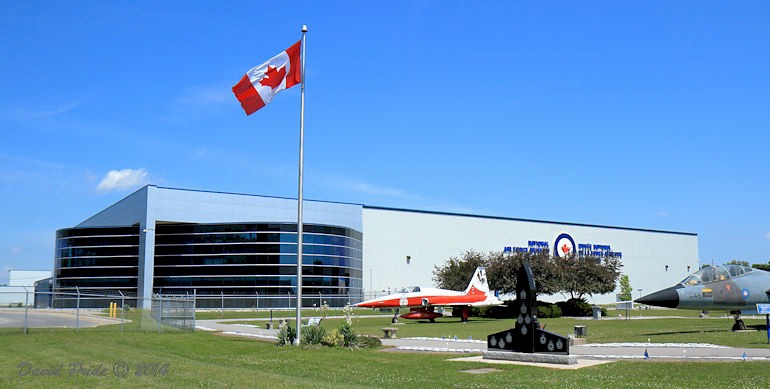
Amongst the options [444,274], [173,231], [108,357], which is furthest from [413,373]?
[173,231]

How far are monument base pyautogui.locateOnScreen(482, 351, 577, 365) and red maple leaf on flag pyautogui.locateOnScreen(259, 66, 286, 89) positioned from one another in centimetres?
1208

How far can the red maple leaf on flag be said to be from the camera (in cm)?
2453

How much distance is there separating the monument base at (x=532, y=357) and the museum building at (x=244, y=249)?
52051mm

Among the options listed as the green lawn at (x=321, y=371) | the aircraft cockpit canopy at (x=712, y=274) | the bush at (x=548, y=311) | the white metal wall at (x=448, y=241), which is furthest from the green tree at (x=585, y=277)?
the green lawn at (x=321, y=371)

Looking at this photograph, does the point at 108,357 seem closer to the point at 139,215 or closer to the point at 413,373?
the point at 413,373

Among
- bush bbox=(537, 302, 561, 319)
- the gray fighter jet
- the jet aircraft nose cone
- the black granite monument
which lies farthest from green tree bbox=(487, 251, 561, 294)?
the black granite monument

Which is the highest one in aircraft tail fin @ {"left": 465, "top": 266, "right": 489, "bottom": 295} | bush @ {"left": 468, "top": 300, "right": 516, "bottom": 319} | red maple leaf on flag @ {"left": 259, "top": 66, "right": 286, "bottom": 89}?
red maple leaf on flag @ {"left": 259, "top": 66, "right": 286, "bottom": 89}

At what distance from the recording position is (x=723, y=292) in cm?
2830

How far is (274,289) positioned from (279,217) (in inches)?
400

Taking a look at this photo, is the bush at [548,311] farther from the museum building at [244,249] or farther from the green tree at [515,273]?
the museum building at [244,249]

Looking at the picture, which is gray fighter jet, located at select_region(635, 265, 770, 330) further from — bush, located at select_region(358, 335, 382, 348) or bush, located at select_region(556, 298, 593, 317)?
bush, located at select_region(556, 298, 593, 317)

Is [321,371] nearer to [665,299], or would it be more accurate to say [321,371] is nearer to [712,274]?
[665,299]

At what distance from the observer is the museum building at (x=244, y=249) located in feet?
244

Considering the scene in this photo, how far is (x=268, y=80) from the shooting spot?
2453 cm
